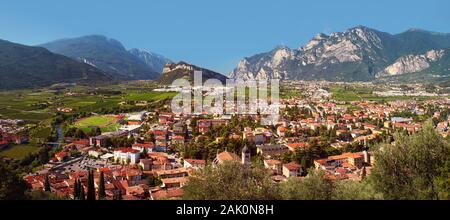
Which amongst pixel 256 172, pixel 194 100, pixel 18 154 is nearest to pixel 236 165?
pixel 256 172

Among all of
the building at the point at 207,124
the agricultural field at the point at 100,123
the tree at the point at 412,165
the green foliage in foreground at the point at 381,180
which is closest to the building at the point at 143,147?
the building at the point at 207,124

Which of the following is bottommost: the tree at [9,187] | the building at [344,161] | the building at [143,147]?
the building at [344,161]

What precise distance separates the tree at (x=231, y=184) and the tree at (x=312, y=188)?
961 millimetres

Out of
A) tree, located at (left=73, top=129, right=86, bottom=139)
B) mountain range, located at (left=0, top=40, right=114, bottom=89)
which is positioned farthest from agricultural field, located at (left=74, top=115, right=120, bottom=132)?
mountain range, located at (left=0, top=40, right=114, bottom=89)

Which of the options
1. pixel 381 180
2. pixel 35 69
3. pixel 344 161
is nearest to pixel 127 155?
pixel 344 161

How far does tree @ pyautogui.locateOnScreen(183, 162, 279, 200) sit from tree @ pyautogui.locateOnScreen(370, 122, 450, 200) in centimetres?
330

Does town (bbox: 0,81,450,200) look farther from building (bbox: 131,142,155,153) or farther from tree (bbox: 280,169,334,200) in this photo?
tree (bbox: 280,169,334,200)

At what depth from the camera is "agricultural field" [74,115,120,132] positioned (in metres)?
50.8

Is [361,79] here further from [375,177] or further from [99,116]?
[375,177]

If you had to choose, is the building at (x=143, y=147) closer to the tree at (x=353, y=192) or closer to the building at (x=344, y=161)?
the building at (x=344, y=161)

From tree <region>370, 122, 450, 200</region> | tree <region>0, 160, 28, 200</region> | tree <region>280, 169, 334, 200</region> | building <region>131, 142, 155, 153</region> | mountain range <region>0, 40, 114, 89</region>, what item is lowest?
building <region>131, 142, 155, 153</region>

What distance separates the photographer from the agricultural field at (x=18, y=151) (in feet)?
117

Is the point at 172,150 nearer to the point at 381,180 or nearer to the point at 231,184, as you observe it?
the point at 231,184
